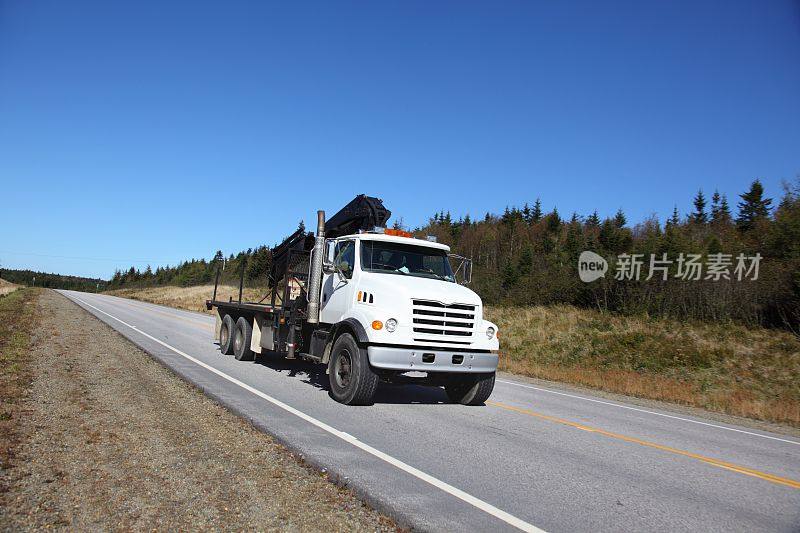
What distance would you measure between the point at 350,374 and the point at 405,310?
1.37 meters

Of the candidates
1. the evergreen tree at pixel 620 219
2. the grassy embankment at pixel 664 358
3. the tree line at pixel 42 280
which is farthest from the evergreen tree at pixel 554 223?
the tree line at pixel 42 280

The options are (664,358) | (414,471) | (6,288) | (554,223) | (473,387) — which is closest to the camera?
(414,471)

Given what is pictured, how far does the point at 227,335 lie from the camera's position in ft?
48.8

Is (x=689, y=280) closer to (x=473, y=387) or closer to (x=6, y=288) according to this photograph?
(x=473, y=387)

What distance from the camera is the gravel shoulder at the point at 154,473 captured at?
3.78 m

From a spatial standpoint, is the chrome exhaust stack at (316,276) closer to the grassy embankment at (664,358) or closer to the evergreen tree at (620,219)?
the grassy embankment at (664,358)

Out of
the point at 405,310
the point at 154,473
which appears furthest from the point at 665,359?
the point at 154,473

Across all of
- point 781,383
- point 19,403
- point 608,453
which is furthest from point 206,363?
point 781,383

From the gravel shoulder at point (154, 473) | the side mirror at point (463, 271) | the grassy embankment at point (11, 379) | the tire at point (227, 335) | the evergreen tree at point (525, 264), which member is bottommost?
the gravel shoulder at point (154, 473)

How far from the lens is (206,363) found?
495 inches

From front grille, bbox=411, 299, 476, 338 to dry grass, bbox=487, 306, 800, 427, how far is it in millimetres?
7865

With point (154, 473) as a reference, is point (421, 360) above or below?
above

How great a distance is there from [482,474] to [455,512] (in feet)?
3.65

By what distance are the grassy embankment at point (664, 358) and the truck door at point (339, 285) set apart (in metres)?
9.11
